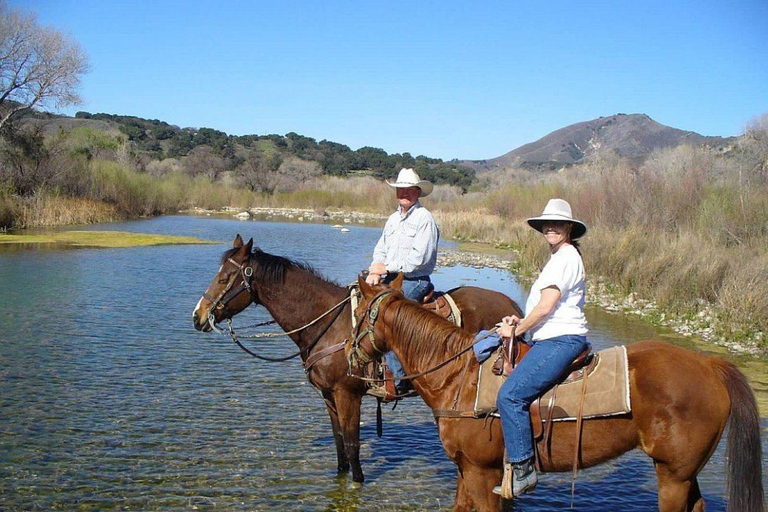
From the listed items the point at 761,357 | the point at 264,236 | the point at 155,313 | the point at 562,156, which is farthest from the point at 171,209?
the point at 562,156

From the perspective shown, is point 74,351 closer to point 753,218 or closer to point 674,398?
point 674,398

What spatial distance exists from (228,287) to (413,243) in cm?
193

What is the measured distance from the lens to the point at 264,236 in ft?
113

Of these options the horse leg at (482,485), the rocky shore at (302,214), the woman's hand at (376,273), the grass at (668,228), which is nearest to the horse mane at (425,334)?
the horse leg at (482,485)

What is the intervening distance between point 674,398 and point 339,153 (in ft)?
428

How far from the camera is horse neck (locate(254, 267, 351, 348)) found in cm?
Answer: 639

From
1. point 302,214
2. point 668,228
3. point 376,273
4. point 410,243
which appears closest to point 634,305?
point 668,228

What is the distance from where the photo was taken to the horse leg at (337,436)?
6.27 meters

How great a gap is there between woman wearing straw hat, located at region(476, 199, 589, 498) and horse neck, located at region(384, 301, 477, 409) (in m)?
0.41

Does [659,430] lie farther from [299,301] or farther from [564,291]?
[299,301]

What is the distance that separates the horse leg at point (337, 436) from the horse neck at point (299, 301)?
24.5 inches

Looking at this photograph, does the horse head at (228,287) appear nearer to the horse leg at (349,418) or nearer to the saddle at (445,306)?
the horse leg at (349,418)

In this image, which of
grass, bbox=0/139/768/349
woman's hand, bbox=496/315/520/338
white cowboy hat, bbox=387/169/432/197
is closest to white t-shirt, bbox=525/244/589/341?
woman's hand, bbox=496/315/520/338

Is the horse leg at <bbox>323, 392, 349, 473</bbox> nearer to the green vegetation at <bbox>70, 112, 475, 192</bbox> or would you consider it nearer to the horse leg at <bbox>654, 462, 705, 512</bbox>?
the horse leg at <bbox>654, 462, 705, 512</bbox>
